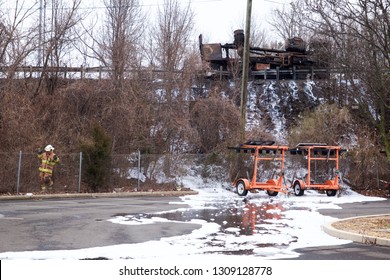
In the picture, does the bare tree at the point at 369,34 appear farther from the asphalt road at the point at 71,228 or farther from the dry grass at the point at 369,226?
the asphalt road at the point at 71,228

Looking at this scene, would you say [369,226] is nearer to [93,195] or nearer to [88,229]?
[88,229]

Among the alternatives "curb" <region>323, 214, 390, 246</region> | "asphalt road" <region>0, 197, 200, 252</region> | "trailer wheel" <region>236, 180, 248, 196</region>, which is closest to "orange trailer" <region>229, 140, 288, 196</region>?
"trailer wheel" <region>236, 180, 248, 196</region>

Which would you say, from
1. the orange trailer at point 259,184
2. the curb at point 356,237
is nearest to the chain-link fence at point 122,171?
the orange trailer at point 259,184

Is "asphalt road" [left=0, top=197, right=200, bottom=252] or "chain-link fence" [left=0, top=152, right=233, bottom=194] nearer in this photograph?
"asphalt road" [left=0, top=197, right=200, bottom=252]

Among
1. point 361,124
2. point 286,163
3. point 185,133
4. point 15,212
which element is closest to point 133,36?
point 185,133

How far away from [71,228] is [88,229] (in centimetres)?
45

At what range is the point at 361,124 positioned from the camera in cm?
3194

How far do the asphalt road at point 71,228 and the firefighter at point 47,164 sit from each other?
478cm

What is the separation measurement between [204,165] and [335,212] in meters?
10.6

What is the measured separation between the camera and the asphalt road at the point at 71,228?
31.8 feet

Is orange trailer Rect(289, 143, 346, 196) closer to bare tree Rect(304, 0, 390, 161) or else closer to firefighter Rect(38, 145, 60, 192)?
bare tree Rect(304, 0, 390, 161)

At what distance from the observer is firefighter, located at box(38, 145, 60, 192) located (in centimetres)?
2194

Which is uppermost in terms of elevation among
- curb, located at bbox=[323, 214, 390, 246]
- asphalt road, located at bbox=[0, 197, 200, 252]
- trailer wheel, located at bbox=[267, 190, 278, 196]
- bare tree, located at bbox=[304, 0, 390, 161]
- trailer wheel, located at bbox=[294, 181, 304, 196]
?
bare tree, located at bbox=[304, 0, 390, 161]

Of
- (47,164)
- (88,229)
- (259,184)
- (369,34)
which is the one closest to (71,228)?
(88,229)
